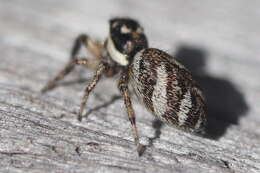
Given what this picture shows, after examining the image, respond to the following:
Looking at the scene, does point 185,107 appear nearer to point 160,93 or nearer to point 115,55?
point 160,93

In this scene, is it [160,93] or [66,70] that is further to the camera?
[66,70]

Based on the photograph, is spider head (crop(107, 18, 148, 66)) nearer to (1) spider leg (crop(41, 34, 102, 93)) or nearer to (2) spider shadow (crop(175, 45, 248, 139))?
(1) spider leg (crop(41, 34, 102, 93))

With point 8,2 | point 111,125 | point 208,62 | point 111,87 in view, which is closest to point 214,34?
point 208,62

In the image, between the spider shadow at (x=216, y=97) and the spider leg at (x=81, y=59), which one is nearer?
the spider shadow at (x=216, y=97)

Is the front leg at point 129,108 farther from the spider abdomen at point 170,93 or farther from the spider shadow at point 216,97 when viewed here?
the spider shadow at point 216,97

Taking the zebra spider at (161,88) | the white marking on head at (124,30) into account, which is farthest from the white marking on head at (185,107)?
the white marking on head at (124,30)

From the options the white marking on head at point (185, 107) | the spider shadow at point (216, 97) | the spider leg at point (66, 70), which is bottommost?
the spider leg at point (66, 70)

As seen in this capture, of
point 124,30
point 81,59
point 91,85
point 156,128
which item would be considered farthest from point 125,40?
point 156,128
